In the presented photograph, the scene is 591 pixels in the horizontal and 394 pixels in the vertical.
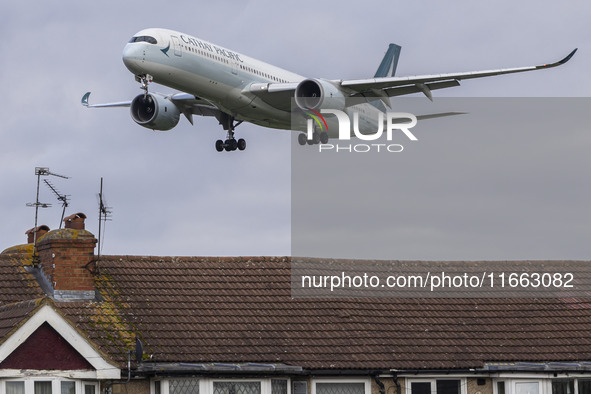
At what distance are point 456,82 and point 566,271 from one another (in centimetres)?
1321

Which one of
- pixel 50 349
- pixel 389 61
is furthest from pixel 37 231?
pixel 389 61

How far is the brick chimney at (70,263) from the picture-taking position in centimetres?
2183

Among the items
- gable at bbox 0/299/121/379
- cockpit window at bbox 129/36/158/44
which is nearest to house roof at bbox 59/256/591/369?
gable at bbox 0/299/121/379

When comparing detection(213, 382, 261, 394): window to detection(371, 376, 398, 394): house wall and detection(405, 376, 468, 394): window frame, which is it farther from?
detection(405, 376, 468, 394): window frame

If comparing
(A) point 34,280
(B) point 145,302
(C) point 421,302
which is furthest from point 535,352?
(A) point 34,280

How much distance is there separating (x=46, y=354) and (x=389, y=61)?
36512 millimetres

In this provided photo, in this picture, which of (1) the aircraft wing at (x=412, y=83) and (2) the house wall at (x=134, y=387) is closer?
(2) the house wall at (x=134, y=387)

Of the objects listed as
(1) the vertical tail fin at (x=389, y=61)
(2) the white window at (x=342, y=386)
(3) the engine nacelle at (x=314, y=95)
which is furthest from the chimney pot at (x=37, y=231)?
(1) the vertical tail fin at (x=389, y=61)

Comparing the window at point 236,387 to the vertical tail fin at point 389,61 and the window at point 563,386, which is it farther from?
the vertical tail fin at point 389,61

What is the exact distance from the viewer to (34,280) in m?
22.6

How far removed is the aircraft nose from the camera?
34.7 meters

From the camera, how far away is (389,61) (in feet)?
175

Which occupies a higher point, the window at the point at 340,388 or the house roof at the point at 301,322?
the house roof at the point at 301,322

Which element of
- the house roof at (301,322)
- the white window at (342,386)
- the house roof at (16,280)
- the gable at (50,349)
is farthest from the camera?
the house roof at (16,280)
